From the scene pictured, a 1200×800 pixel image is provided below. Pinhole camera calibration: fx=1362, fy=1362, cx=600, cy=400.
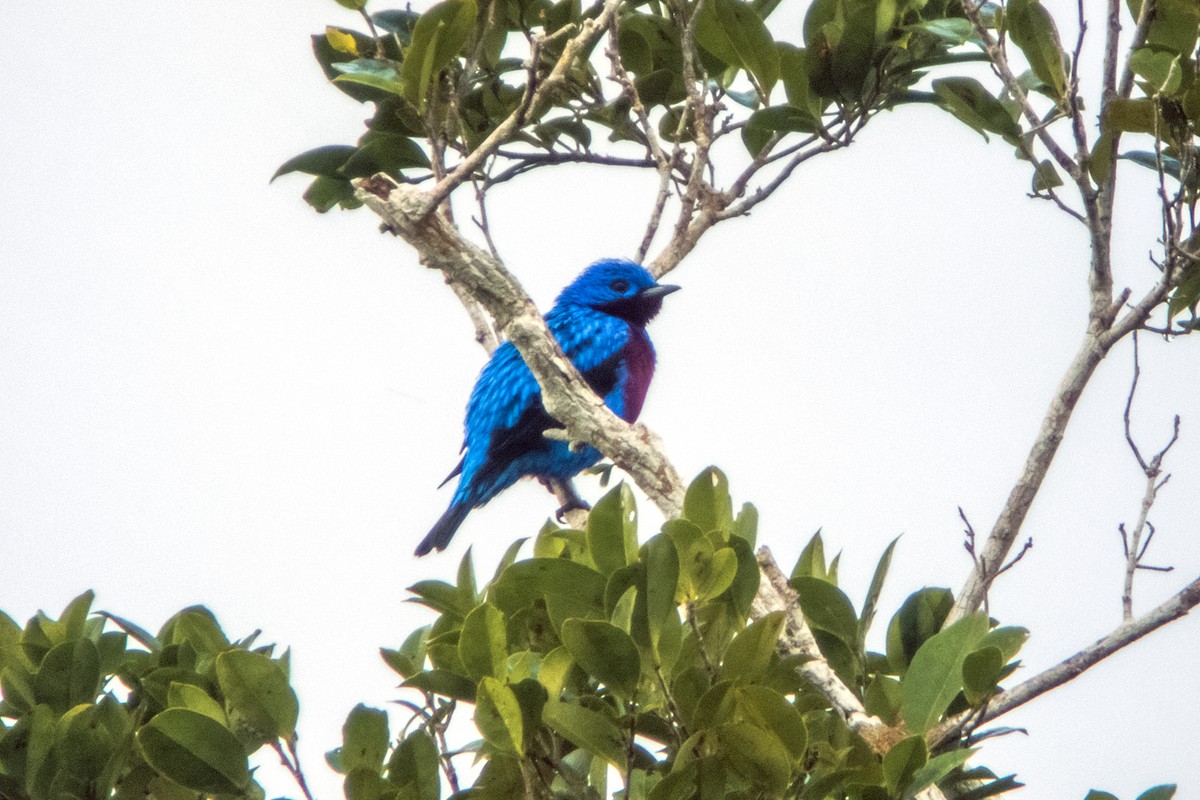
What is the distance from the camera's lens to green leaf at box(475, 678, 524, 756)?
82.3 inches

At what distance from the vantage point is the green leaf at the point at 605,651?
6.61 feet

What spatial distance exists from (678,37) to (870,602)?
2116mm

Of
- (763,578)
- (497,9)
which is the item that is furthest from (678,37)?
(763,578)

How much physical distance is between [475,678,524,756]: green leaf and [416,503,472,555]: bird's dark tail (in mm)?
3971

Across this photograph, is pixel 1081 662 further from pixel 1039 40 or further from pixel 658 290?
pixel 658 290

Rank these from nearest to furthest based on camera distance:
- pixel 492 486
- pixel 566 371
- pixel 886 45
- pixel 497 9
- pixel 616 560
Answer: pixel 616 560, pixel 566 371, pixel 886 45, pixel 497 9, pixel 492 486

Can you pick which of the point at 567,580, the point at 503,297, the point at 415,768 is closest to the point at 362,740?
the point at 415,768

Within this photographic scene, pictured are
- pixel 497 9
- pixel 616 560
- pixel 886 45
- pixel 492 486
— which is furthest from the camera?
pixel 492 486

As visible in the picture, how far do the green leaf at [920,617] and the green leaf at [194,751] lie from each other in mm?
1213

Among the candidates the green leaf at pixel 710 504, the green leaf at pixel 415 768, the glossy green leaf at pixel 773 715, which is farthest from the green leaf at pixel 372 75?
the glossy green leaf at pixel 773 715

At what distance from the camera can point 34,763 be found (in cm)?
253

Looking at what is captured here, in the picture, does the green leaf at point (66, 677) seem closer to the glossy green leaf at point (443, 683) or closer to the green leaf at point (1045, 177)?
the glossy green leaf at point (443, 683)

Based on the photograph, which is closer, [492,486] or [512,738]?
[512,738]

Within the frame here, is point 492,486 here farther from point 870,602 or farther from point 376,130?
point 870,602
